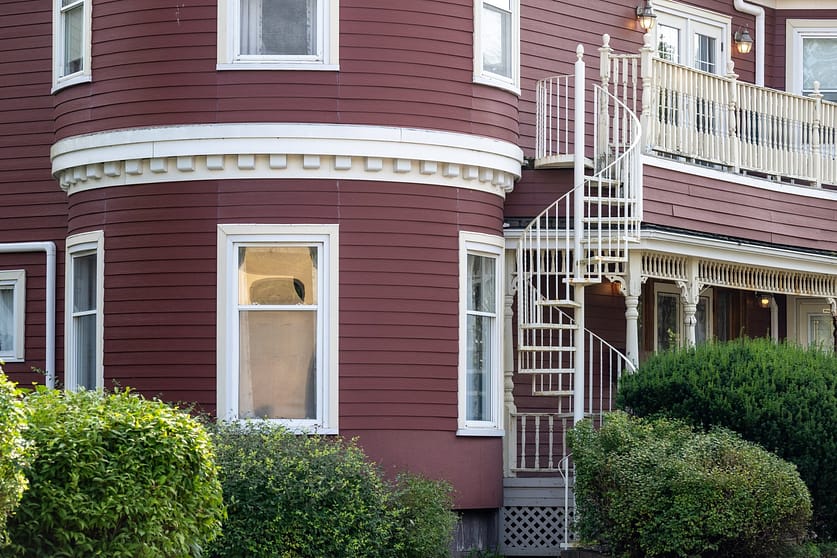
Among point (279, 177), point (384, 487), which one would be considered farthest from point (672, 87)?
point (384, 487)

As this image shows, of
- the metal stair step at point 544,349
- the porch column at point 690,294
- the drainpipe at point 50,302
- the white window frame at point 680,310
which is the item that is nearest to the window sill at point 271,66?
the metal stair step at point 544,349

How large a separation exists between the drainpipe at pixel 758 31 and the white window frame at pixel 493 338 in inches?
259

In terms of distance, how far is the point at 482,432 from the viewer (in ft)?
52.1

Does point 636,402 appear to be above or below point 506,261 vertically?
below

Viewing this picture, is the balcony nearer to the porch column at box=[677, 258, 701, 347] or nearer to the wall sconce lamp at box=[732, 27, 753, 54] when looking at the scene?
the porch column at box=[677, 258, 701, 347]

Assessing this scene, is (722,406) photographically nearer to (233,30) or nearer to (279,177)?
(279,177)

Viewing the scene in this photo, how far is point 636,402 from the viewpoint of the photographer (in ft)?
51.4

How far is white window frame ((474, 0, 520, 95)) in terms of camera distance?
1598 centimetres

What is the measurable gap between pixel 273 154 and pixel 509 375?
12.4 feet

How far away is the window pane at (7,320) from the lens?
18125 mm

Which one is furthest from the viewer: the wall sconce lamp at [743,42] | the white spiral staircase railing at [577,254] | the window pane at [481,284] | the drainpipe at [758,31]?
the drainpipe at [758,31]

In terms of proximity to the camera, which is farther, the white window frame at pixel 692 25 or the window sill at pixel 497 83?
the white window frame at pixel 692 25

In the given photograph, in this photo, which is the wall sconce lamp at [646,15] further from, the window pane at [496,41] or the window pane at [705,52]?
the window pane at [496,41]

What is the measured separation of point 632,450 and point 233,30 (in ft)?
18.6
